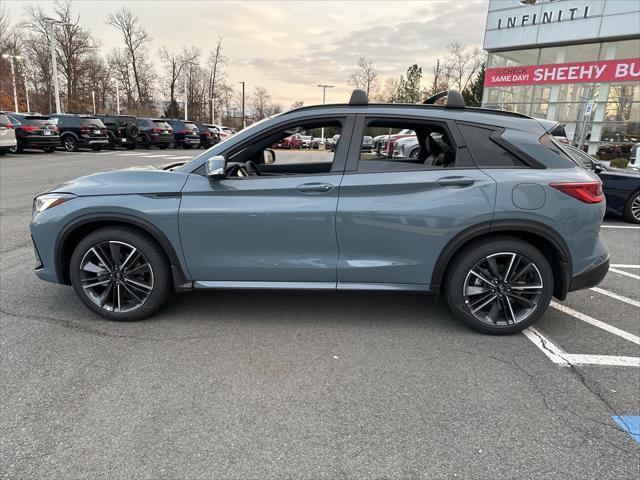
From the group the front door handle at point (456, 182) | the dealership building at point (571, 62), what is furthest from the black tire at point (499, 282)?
the dealership building at point (571, 62)

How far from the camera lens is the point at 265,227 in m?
3.51

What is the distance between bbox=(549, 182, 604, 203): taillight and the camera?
3422 mm

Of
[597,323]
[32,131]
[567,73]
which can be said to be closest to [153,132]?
[32,131]

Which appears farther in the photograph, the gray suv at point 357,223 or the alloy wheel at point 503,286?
the alloy wheel at point 503,286

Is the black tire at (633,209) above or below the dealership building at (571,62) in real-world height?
below

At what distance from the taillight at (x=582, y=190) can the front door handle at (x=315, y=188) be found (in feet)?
5.54

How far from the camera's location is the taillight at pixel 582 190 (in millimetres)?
3422

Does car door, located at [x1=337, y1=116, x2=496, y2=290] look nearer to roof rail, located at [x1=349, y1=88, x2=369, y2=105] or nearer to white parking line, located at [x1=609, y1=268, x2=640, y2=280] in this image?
roof rail, located at [x1=349, y1=88, x2=369, y2=105]

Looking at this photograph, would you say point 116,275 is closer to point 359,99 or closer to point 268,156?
point 268,156

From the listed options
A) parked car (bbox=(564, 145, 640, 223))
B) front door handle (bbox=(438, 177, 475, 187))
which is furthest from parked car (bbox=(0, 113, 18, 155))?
parked car (bbox=(564, 145, 640, 223))

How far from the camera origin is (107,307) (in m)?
3.77

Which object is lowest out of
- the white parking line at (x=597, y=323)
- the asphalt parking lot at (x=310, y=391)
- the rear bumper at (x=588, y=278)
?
the asphalt parking lot at (x=310, y=391)

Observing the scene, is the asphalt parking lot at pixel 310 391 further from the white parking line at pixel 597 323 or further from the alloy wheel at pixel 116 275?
the alloy wheel at pixel 116 275

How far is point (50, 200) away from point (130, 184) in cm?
68
